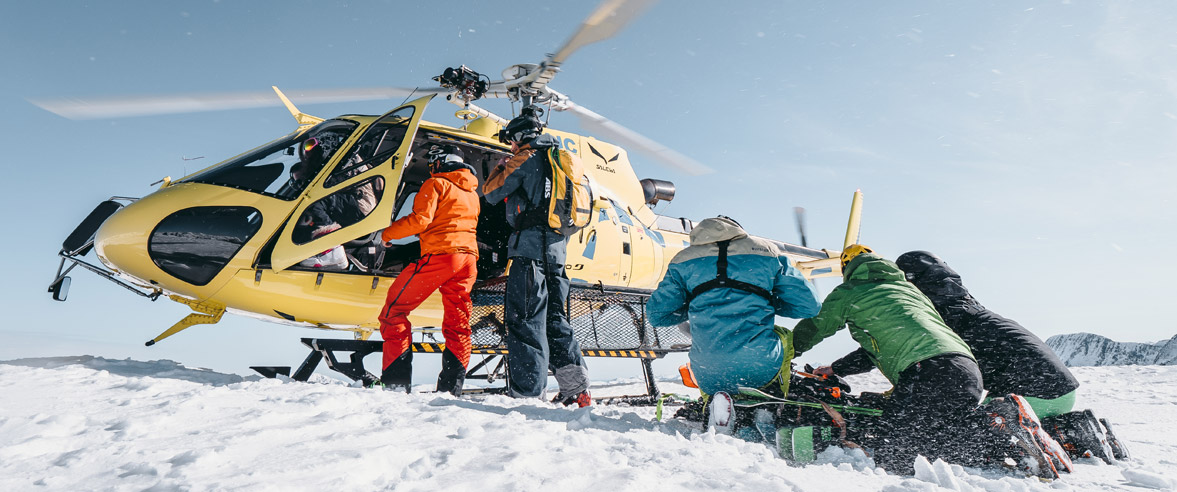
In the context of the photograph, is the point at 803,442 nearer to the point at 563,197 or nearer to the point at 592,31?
the point at 563,197

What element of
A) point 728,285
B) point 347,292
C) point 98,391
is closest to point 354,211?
point 347,292

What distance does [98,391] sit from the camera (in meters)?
2.68

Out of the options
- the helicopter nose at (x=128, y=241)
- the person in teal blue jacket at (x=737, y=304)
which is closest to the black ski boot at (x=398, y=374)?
the helicopter nose at (x=128, y=241)

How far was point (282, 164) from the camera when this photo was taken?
430 cm

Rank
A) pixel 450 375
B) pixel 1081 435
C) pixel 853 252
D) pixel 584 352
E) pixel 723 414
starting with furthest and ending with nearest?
1. pixel 584 352
2. pixel 450 375
3. pixel 853 252
4. pixel 1081 435
5. pixel 723 414

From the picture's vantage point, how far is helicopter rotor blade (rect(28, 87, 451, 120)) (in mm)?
3794

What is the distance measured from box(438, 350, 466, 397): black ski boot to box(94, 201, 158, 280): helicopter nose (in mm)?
1951

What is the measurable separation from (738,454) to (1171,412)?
17.3ft

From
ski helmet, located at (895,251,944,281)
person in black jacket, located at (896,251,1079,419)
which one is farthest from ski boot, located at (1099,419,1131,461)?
ski helmet, located at (895,251,944,281)

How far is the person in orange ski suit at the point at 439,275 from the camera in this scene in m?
3.91

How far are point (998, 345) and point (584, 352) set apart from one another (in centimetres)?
332

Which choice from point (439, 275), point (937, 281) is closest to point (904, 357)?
point (937, 281)

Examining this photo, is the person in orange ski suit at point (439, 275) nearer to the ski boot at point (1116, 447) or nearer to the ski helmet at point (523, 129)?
the ski helmet at point (523, 129)

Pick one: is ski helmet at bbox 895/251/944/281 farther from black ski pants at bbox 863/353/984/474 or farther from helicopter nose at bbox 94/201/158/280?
helicopter nose at bbox 94/201/158/280
